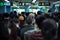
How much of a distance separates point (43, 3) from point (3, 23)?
20.8 metres

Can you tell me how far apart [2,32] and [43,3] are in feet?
68.8

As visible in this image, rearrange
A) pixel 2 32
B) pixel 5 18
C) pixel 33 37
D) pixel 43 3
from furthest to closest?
pixel 43 3 → pixel 5 18 → pixel 2 32 → pixel 33 37

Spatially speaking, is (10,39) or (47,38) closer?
(47,38)

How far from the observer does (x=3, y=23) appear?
19.6 feet

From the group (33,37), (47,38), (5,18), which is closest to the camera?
(47,38)

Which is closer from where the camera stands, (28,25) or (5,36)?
(5,36)

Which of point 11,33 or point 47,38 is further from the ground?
point 47,38

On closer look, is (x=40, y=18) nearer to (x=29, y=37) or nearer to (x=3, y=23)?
(x=29, y=37)

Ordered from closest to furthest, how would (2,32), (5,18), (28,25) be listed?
(2,32), (28,25), (5,18)

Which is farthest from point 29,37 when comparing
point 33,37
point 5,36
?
point 5,36

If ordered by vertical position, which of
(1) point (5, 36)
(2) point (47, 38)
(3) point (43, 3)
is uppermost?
(2) point (47, 38)

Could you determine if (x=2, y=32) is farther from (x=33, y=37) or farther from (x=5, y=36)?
(x=33, y=37)

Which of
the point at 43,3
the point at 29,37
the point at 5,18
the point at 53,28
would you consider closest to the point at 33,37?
the point at 29,37

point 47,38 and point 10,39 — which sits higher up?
point 47,38
